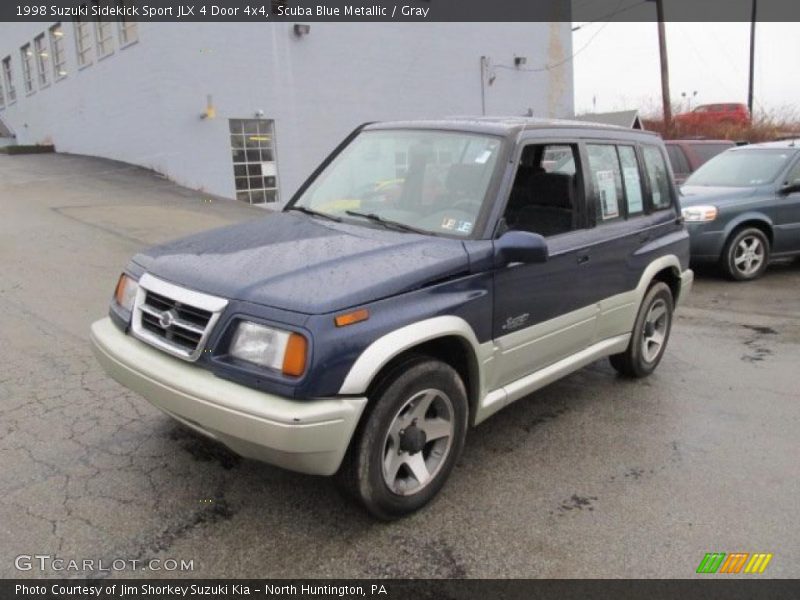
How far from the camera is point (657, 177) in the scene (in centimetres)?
500

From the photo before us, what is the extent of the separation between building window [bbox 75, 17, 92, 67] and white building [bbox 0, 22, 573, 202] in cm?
4

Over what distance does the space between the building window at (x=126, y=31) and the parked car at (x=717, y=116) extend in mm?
23265

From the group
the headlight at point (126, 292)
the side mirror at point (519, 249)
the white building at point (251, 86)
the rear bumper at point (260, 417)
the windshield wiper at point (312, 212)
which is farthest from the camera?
the white building at point (251, 86)

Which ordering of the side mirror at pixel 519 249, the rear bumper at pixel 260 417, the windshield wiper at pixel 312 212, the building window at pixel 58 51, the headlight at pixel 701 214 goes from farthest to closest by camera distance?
1. the building window at pixel 58 51
2. the headlight at pixel 701 214
3. the windshield wiper at pixel 312 212
4. the side mirror at pixel 519 249
5. the rear bumper at pixel 260 417

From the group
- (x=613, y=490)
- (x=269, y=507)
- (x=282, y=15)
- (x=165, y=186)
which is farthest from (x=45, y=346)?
(x=282, y=15)

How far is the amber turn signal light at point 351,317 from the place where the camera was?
2666 mm

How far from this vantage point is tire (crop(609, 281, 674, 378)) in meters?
4.79

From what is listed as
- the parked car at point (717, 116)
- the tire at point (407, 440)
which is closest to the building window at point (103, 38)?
the tire at point (407, 440)

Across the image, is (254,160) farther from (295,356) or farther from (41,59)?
(295,356)

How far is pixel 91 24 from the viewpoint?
19.6m

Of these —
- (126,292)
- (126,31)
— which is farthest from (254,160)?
(126,292)

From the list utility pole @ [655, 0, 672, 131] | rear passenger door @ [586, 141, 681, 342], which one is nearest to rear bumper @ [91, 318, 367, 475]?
rear passenger door @ [586, 141, 681, 342]

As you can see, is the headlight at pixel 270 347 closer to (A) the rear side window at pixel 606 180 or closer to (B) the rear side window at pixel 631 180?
(A) the rear side window at pixel 606 180

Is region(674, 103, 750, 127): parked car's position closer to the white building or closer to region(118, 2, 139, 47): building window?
the white building
